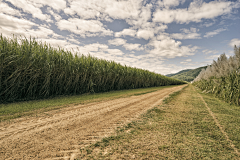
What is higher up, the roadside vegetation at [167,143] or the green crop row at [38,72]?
the green crop row at [38,72]

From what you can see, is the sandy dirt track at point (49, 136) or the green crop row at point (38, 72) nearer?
the sandy dirt track at point (49, 136)

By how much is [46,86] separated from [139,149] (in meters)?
5.60

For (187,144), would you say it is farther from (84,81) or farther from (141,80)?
(141,80)

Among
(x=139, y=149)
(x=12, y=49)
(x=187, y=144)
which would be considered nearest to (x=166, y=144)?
(x=187, y=144)

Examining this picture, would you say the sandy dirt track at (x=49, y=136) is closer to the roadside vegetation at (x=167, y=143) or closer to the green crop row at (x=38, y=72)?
the roadside vegetation at (x=167, y=143)

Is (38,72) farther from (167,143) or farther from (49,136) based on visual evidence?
(167,143)

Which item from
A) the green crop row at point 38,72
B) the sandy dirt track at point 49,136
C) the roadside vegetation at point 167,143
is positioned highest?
the green crop row at point 38,72

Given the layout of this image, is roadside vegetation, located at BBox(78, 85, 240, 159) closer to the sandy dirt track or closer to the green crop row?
the sandy dirt track

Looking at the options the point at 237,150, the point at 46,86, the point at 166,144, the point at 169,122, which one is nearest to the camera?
the point at 237,150

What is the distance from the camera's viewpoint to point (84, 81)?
795 centimetres

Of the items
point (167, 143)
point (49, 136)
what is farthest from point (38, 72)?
point (167, 143)

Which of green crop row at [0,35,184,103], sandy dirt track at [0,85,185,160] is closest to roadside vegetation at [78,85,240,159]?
sandy dirt track at [0,85,185,160]

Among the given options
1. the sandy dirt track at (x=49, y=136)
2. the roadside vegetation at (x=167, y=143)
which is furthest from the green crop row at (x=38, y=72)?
the roadside vegetation at (x=167, y=143)

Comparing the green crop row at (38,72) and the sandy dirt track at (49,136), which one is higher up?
the green crop row at (38,72)
